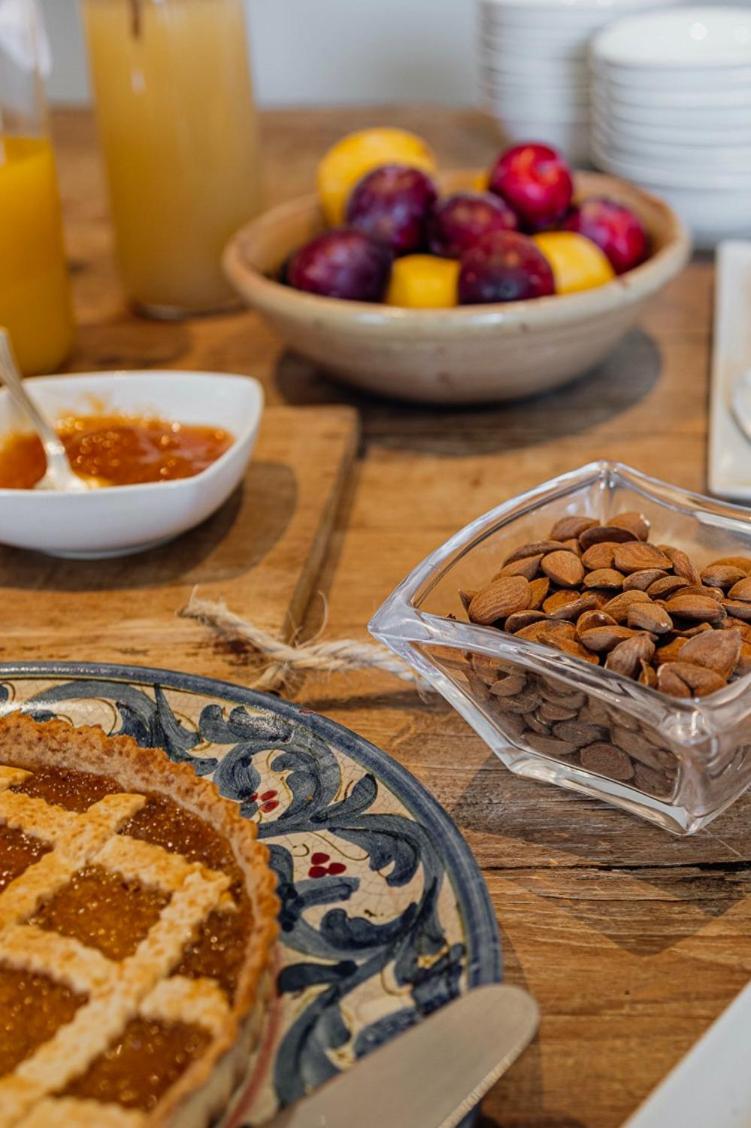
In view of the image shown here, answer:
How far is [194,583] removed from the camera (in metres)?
1.10

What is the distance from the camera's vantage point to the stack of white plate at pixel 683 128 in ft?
5.40

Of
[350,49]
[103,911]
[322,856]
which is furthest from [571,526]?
[350,49]

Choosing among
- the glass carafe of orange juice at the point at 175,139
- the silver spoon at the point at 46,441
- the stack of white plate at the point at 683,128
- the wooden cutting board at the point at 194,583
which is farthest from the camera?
the stack of white plate at the point at 683,128

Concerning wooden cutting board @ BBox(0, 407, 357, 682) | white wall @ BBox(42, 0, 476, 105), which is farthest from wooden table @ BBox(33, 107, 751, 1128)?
white wall @ BBox(42, 0, 476, 105)

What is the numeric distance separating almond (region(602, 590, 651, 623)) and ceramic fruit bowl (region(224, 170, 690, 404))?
500mm

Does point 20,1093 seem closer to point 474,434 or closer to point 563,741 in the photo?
point 563,741

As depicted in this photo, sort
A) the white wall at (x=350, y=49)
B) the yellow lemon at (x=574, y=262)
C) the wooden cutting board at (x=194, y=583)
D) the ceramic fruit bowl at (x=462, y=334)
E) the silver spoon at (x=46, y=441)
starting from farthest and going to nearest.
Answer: the white wall at (x=350, y=49) → the yellow lemon at (x=574, y=262) → the ceramic fruit bowl at (x=462, y=334) → the silver spoon at (x=46, y=441) → the wooden cutting board at (x=194, y=583)

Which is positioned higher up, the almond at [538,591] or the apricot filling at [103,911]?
the almond at [538,591]

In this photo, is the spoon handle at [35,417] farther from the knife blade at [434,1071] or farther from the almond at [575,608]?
the knife blade at [434,1071]

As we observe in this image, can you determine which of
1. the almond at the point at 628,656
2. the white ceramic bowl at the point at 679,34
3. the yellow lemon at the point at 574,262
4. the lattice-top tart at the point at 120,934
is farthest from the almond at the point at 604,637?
the white ceramic bowl at the point at 679,34

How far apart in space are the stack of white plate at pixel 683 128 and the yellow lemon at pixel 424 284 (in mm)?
525

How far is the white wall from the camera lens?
3.06 m

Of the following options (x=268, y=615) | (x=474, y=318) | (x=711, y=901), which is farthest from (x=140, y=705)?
(x=474, y=318)

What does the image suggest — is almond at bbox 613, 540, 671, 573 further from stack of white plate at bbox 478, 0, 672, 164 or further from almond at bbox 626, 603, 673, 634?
stack of white plate at bbox 478, 0, 672, 164
